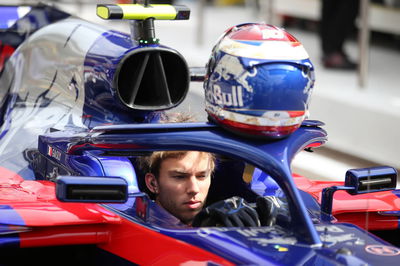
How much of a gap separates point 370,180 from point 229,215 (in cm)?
60

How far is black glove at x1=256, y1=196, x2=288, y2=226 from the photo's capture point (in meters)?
3.68

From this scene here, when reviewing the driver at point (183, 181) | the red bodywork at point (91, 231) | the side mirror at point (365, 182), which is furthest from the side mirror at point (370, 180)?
the red bodywork at point (91, 231)

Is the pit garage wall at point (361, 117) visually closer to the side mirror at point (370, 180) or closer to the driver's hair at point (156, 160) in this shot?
the driver's hair at point (156, 160)

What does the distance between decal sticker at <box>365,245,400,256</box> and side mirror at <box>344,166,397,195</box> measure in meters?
0.34

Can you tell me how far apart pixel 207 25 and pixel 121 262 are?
9.55 metres

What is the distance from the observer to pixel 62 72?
16.7ft

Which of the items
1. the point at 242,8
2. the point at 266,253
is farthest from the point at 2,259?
the point at 242,8

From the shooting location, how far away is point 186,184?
3916 millimetres

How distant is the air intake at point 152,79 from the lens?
4297 millimetres

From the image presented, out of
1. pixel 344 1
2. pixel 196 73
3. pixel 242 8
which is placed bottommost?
pixel 242 8

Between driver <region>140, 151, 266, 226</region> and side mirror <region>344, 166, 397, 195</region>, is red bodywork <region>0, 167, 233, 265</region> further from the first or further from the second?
side mirror <region>344, 166, 397, 195</region>

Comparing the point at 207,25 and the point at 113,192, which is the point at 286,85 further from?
the point at 207,25

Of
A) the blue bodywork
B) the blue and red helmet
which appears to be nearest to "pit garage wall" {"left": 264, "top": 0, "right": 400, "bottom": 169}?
the blue bodywork

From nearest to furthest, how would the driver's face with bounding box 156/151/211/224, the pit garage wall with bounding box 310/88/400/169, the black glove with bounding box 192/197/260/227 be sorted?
the black glove with bounding box 192/197/260/227, the driver's face with bounding box 156/151/211/224, the pit garage wall with bounding box 310/88/400/169
